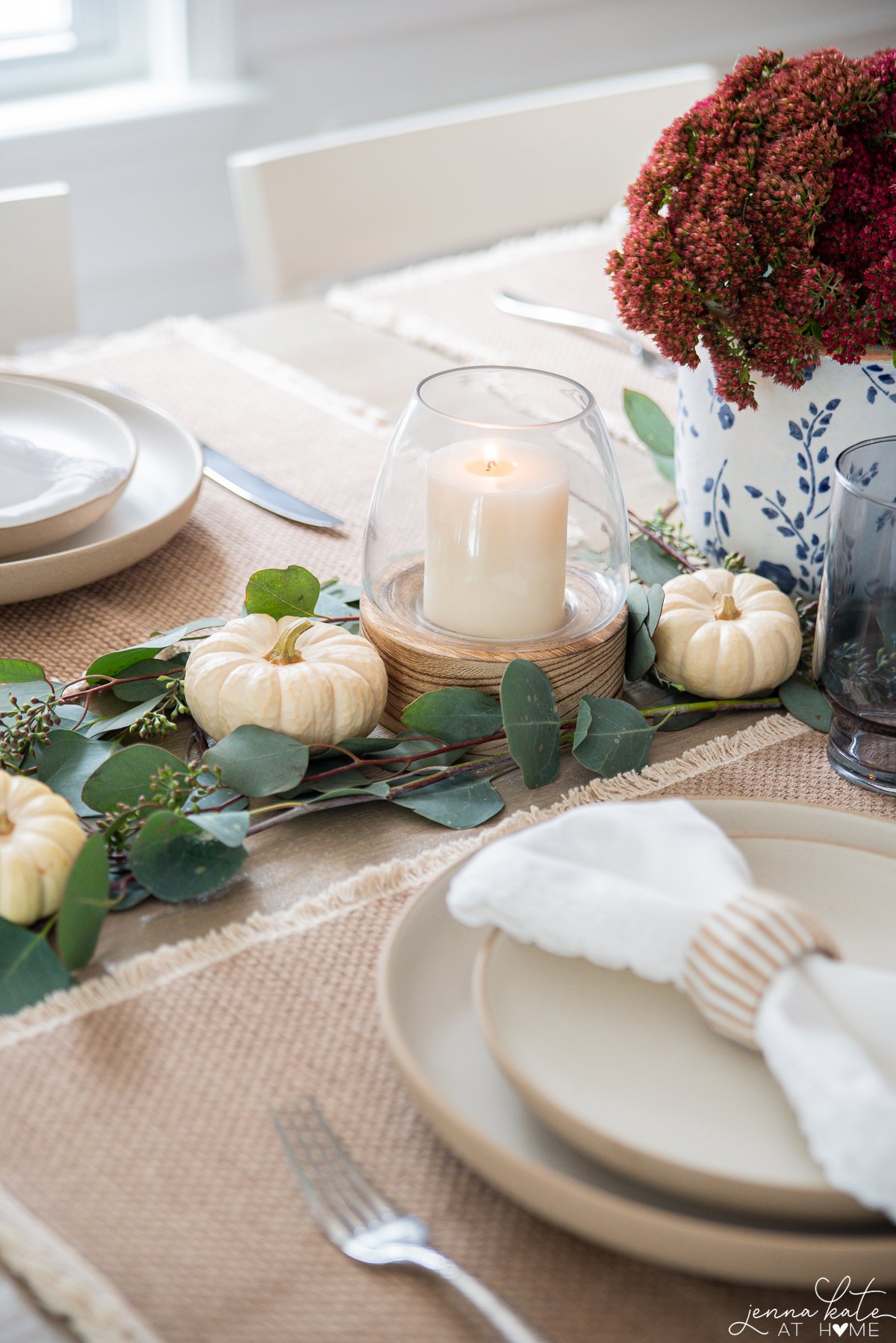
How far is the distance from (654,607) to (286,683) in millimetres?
219

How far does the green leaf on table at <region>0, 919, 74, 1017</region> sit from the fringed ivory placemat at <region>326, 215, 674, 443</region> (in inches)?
28.4

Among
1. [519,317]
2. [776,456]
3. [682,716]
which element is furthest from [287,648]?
[519,317]

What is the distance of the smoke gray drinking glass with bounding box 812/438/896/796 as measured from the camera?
23.6 inches

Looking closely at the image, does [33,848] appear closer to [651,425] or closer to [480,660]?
[480,660]

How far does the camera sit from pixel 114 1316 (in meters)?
0.38

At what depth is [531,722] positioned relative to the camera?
61 centimetres

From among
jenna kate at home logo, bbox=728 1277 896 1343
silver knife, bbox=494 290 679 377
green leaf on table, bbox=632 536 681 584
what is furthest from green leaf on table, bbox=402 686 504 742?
silver knife, bbox=494 290 679 377

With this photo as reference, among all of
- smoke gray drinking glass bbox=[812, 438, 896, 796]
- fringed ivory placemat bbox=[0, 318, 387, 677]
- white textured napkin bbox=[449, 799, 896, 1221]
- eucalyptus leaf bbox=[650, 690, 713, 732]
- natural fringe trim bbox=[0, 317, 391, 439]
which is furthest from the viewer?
natural fringe trim bbox=[0, 317, 391, 439]

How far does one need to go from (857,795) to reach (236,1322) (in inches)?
16.2

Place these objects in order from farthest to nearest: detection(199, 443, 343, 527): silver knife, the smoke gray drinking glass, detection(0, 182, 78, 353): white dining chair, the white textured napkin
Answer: detection(0, 182, 78, 353): white dining chair
detection(199, 443, 343, 527): silver knife
the smoke gray drinking glass
the white textured napkin

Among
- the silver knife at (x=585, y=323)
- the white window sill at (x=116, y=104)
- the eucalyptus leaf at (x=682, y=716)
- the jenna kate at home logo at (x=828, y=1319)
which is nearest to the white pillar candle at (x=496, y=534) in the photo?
the eucalyptus leaf at (x=682, y=716)

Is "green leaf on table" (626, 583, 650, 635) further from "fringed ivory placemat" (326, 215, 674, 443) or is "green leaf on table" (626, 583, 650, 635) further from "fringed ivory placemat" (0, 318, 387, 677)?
"fringed ivory placemat" (326, 215, 674, 443)

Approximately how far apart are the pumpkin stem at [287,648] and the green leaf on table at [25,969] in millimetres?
189

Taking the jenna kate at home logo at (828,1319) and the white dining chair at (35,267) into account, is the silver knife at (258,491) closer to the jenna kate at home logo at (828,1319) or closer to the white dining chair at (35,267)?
the white dining chair at (35,267)
